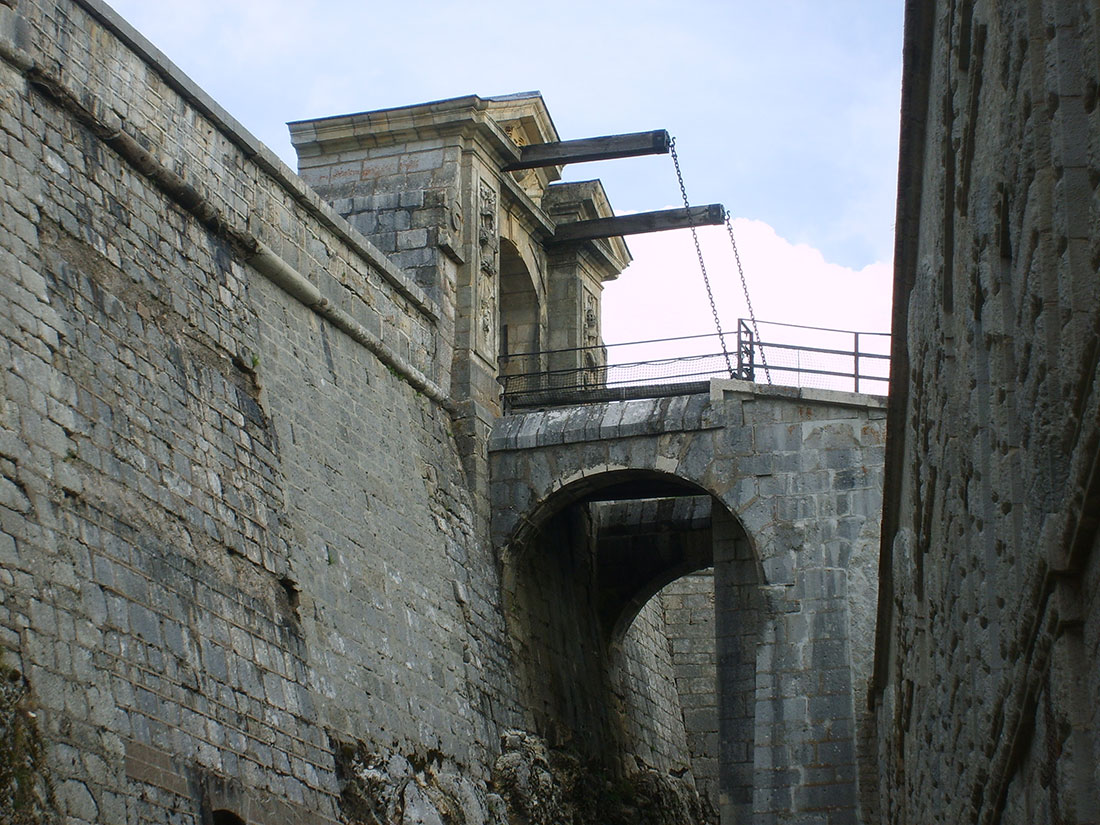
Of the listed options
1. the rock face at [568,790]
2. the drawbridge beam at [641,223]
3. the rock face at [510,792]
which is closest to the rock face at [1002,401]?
the rock face at [510,792]

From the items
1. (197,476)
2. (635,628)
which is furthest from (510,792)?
(635,628)

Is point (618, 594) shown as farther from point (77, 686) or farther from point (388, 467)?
point (77, 686)

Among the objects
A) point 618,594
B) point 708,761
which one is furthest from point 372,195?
point 708,761

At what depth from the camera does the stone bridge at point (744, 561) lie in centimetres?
1123

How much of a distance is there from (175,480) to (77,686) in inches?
67.8

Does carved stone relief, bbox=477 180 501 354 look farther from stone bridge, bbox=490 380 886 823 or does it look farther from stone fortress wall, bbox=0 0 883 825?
stone bridge, bbox=490 380 886 823

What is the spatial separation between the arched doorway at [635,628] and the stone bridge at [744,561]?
0.03 metres

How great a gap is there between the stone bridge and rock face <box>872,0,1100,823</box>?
4407 millimetres

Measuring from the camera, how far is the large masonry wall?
22.2 feet

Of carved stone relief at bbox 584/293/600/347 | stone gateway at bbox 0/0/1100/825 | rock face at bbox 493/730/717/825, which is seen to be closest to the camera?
stone gateway at bbox 0/0/1100/825

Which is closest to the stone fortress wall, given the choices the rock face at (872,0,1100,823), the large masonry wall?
the large masonry wall

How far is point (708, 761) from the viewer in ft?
55.9

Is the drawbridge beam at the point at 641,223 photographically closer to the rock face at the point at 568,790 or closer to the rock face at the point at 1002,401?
the rock face at the point at 568,790

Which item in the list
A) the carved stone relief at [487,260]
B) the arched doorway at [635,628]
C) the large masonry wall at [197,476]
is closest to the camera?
the large masonry wall at [197,476]
